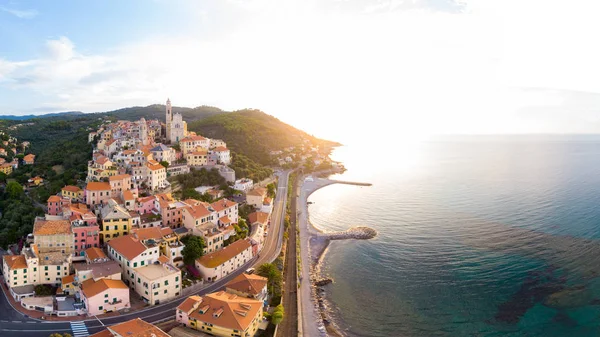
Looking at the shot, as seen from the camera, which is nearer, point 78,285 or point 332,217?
point 78,285

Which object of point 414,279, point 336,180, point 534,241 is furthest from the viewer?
point 336,180

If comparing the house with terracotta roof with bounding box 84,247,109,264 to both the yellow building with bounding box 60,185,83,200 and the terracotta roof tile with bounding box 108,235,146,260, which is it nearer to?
the terracotta roof tile with bounding box 108,235,146,260

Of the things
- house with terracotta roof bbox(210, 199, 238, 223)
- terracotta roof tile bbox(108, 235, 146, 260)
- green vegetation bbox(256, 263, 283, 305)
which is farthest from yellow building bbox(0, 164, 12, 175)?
green vegetation bbox(256, 263, 283, 305)

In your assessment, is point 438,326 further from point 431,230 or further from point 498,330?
point 431,230

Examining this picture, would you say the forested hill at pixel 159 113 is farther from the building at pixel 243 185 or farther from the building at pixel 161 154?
the building at pixel 243 185

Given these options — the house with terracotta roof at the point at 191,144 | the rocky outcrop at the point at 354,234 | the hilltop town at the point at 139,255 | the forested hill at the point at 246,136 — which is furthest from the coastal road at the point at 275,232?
the forested hill at the point at 246,136

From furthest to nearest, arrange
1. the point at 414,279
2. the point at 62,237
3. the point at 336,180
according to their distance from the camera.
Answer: the point at 336,180, the point at 414,279, the point at 62,237

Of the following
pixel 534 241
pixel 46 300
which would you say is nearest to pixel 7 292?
pixel 46 300

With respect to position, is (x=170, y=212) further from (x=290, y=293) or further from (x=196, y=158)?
(x=196, y=158)
